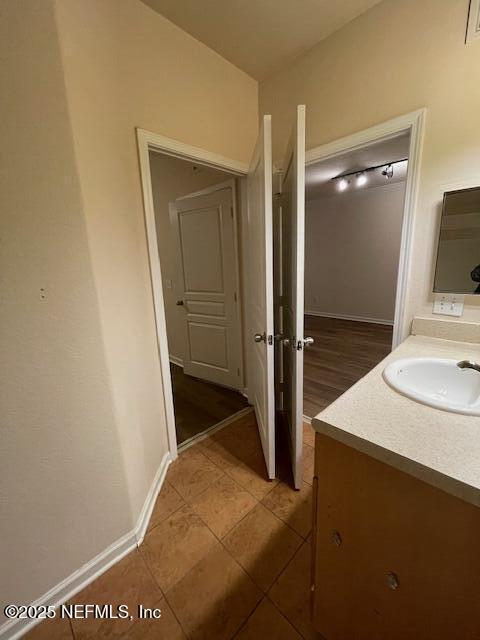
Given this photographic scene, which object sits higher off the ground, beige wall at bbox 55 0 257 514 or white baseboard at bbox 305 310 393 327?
beige wall at bbox 55 0 257 514

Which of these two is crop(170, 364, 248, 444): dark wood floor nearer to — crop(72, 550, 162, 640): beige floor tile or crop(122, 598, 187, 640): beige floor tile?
crop(72, 550, 162, 640): beige floor tile

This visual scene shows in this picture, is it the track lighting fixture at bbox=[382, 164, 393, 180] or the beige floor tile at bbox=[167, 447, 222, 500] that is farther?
the track lighting fixture at bbox=[382, 164, 393, 180]

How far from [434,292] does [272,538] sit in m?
1.44

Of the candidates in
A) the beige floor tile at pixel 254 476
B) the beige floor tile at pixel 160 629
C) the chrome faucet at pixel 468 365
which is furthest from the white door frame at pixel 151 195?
the chrome faucet at pixel 468 365

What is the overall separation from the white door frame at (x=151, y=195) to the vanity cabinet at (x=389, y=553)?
3.65 ft

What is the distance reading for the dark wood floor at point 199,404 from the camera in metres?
2.05

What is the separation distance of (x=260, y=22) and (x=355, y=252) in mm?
4240

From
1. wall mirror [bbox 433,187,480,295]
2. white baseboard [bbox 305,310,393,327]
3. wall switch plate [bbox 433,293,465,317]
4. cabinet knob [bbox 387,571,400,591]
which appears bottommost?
white baseboard [bbox 305,310,393,327]

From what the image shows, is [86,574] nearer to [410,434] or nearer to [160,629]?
[160,629]

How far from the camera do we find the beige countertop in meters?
0.51

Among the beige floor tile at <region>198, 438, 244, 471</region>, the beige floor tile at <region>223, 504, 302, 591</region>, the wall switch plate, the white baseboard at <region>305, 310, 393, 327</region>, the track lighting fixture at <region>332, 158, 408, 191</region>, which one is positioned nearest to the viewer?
the beige floor tile at <region>223, 504, 302, 591</region>

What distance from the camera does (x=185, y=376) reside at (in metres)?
2.91

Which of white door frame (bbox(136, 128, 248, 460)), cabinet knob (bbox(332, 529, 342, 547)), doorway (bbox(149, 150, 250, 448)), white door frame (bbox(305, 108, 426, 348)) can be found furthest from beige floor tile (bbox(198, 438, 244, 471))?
white door frame (bbox(305, 108, 426, 348))

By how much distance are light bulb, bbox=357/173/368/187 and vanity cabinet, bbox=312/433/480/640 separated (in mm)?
4524
